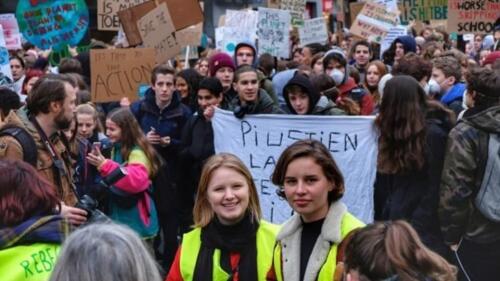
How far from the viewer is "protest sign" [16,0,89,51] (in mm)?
11680

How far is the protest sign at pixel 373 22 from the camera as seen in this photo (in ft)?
48.1

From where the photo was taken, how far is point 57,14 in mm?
11719

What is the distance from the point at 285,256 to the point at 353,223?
0.32 metres

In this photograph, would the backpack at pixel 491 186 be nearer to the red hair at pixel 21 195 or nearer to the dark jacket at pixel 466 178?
the dark jacket at pixel 466 178

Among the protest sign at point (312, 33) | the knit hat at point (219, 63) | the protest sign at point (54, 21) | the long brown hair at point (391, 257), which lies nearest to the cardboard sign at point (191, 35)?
the protest sign at point (54, 21)

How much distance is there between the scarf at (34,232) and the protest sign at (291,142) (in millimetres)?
3715

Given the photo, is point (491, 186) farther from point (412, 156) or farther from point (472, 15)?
point (472, 15)

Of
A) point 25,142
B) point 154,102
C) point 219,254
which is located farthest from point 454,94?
point 219,254

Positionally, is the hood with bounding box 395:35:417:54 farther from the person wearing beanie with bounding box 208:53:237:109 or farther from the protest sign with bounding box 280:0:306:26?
the person wearing beanie with bounding box 208:53:237:109

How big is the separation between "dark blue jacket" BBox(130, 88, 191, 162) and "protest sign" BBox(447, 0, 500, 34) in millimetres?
5169

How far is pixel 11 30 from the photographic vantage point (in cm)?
1370

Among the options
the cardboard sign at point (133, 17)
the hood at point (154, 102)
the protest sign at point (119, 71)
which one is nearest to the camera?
the hood at point (154, 102)

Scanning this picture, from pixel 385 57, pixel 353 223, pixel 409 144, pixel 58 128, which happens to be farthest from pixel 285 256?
pixel 385 57

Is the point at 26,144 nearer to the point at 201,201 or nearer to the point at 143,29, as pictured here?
the point at 201,201
